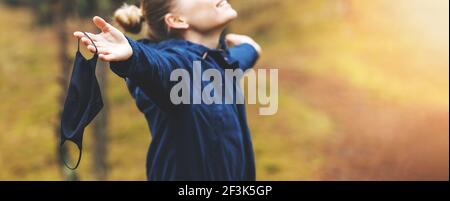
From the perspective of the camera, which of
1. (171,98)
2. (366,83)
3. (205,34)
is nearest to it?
(171,98)

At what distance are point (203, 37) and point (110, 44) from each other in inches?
25.1

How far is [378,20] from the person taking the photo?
7.87 meters

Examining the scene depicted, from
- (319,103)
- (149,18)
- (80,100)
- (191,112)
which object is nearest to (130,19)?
(149,18)

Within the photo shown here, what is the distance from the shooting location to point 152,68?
2.25 meters

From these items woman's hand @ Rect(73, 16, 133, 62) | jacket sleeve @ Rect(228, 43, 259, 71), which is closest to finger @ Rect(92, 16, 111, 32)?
woman's hand @ Rect(73, 16, 133, 62)

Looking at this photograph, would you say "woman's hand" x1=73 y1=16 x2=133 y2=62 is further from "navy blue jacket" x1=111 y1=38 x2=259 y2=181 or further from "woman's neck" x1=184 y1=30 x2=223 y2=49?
"woman's neck" x1=184 y1=30 x2=223 y2=49

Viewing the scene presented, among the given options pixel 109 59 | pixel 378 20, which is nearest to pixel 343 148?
pixel 378 20

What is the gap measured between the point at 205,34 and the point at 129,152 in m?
4.44

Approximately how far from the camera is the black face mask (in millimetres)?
2252

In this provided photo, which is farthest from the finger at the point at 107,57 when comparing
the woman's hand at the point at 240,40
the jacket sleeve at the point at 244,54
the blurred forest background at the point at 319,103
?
the blurred forest background at the point at 319,103

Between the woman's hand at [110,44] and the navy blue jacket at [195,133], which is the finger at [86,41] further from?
the navy blue jacket at [195,133]

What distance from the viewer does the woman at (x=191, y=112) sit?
2.58 m
